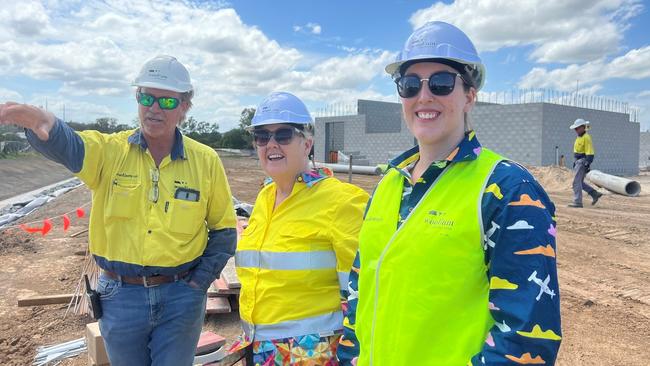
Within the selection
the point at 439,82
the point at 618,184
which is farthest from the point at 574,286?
the point at 618,184

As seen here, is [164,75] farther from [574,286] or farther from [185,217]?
[574,286]

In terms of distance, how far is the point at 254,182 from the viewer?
22328 millimetres

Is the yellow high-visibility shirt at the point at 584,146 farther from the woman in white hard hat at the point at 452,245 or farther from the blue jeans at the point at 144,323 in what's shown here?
the blue jeans at the point at 144,323

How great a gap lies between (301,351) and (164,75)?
5.25ft

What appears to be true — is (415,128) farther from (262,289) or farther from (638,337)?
(638,337)

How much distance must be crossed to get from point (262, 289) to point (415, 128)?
1.18 m

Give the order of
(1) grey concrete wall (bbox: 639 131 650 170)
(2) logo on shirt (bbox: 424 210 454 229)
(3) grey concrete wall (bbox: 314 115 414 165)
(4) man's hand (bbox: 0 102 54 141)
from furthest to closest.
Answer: (1) grey concrete wall (bbox: 639 131 650 170) < (3) grey concrete wall (bbox: 314 115 414 165) < (4) man's hand (bbox: 0 102 54 141) < (2) logo on shirt (bbox: 424 210 454 229)

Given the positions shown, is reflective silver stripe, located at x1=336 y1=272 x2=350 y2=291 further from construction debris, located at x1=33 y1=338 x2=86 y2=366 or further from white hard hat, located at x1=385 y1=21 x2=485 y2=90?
construction debris, located at x1=33 y1=338 x2=86 y2=366

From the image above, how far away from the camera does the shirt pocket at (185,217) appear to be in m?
2.44

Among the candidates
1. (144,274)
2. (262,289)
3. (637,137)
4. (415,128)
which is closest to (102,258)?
(144,274)

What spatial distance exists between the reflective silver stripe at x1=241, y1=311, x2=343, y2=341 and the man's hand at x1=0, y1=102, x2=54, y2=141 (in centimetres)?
136

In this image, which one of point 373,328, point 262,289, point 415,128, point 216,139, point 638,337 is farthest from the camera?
point 216,139

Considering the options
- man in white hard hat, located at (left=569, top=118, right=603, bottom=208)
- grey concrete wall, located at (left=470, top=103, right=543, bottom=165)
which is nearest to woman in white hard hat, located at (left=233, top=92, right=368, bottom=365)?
man in white hard hat, located at (left=569, top=118, right=603, bottom=208)

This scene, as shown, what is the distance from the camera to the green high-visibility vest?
49.8 inches
